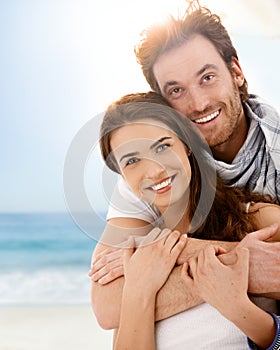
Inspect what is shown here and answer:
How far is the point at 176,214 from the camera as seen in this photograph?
1560 millimetres

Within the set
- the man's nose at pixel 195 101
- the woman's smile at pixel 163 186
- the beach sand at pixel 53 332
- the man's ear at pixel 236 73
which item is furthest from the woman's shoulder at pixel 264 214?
the beach sand at pixel 53 332

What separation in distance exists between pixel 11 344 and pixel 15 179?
2846 mm

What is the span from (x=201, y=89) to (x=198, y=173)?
0.24m

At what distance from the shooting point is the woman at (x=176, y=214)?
1.29 m

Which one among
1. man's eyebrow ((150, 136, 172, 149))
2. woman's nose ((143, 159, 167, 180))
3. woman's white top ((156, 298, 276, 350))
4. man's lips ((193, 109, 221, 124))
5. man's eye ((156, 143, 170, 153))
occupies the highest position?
man's eyebrow ((150, 136, 172, 149))

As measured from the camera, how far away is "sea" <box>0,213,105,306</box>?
420 centimetres

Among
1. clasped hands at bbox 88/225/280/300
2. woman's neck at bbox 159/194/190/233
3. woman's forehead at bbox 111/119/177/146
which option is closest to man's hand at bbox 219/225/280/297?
clasped hands at bbox 88/225/280/300

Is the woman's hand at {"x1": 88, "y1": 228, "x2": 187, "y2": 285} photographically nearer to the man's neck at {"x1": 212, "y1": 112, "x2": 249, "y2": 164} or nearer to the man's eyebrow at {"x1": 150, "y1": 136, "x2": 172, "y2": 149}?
the man's eyebrow at {"x1": 150, "y1": 136, "x2": 172, "y2": 149}

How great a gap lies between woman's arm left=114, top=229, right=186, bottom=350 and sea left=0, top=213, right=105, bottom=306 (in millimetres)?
2697

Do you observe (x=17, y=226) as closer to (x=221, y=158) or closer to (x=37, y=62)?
(x=37, y=62)

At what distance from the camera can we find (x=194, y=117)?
5.46 ft

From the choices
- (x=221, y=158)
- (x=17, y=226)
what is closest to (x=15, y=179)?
(x=17, y=226)

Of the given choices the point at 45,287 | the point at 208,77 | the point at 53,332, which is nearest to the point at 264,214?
the point at 208,77

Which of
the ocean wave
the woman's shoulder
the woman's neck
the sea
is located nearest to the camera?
the woman's shoulder
